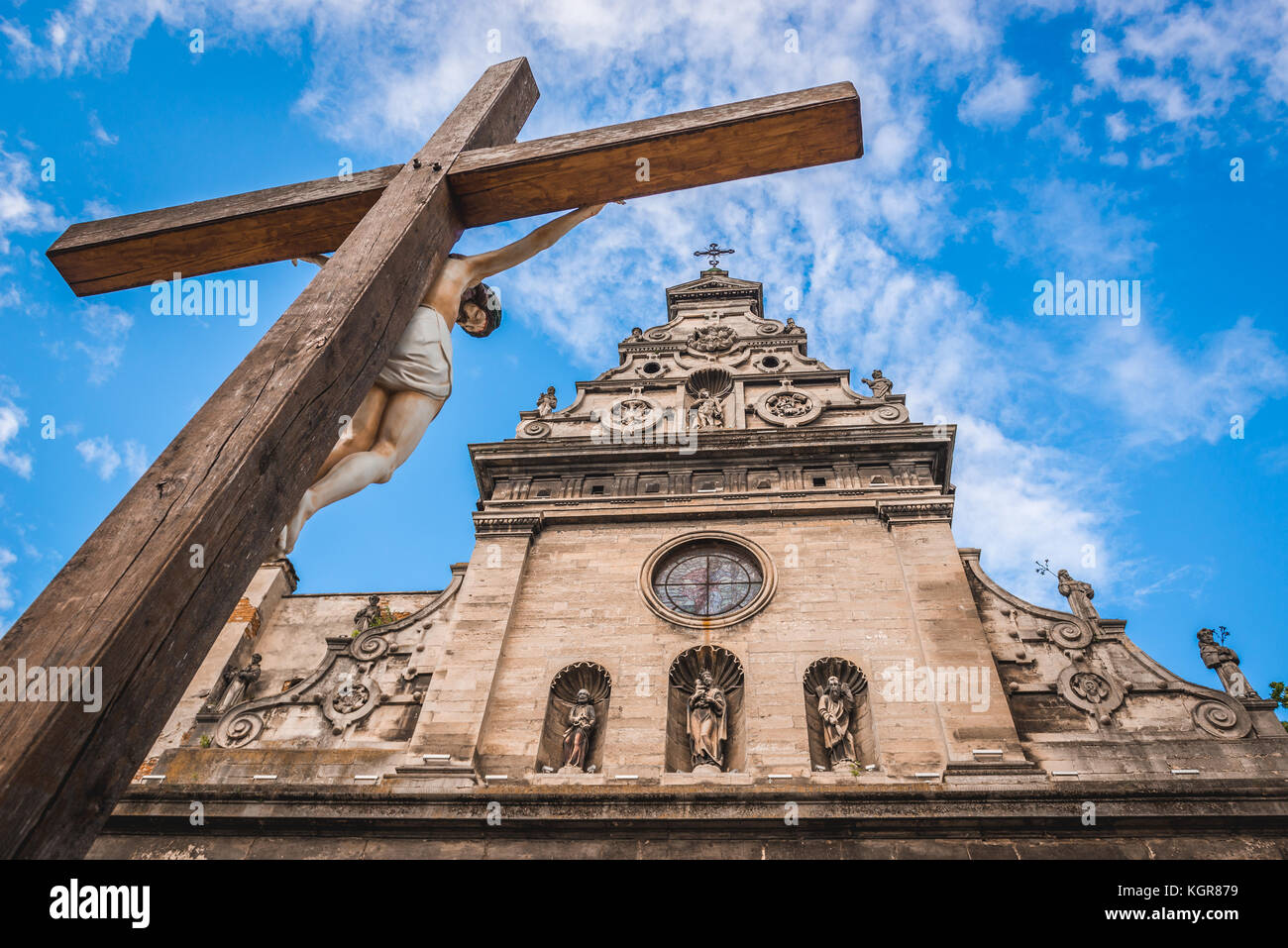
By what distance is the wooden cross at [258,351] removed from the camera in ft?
7.22

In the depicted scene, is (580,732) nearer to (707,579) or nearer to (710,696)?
(710,696)

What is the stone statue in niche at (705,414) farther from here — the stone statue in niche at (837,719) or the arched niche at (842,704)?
the stone statue in niche at (837,719)

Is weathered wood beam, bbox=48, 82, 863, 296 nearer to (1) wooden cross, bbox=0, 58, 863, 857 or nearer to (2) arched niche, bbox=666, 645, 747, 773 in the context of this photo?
(1) wooden cross, bbox=0, 58, 863, 857

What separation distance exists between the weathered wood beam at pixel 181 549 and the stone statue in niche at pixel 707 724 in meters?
8.48

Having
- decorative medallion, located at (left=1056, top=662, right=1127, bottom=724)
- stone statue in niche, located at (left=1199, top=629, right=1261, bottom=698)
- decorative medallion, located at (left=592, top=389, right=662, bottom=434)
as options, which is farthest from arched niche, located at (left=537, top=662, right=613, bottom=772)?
stone statue in niche, located at (left=1199, top=629, right=1261, bottom=698)

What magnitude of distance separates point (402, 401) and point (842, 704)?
8.79 m

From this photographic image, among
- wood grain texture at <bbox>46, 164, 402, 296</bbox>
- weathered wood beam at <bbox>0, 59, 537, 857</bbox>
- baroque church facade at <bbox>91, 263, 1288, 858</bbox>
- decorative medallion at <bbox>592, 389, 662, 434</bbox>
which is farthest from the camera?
decorative medallion at <bbox>592, 389, 662, 434</bbox>

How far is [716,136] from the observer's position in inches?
Result: 153

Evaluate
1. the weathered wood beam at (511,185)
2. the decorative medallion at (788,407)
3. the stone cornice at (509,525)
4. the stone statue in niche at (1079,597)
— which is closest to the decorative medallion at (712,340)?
the decorative medallion at (788,407)

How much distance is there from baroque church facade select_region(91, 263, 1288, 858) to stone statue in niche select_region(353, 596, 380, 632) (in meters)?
0.08

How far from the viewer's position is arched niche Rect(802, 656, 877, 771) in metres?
10.9

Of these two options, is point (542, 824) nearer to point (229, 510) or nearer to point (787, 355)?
point (229, 510)

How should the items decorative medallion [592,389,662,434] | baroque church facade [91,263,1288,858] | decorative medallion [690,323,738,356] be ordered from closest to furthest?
baroque church facade [91,263,1288,858], decorative medallion [592,389,662,434], decorative medallion [690,323,738,356]
